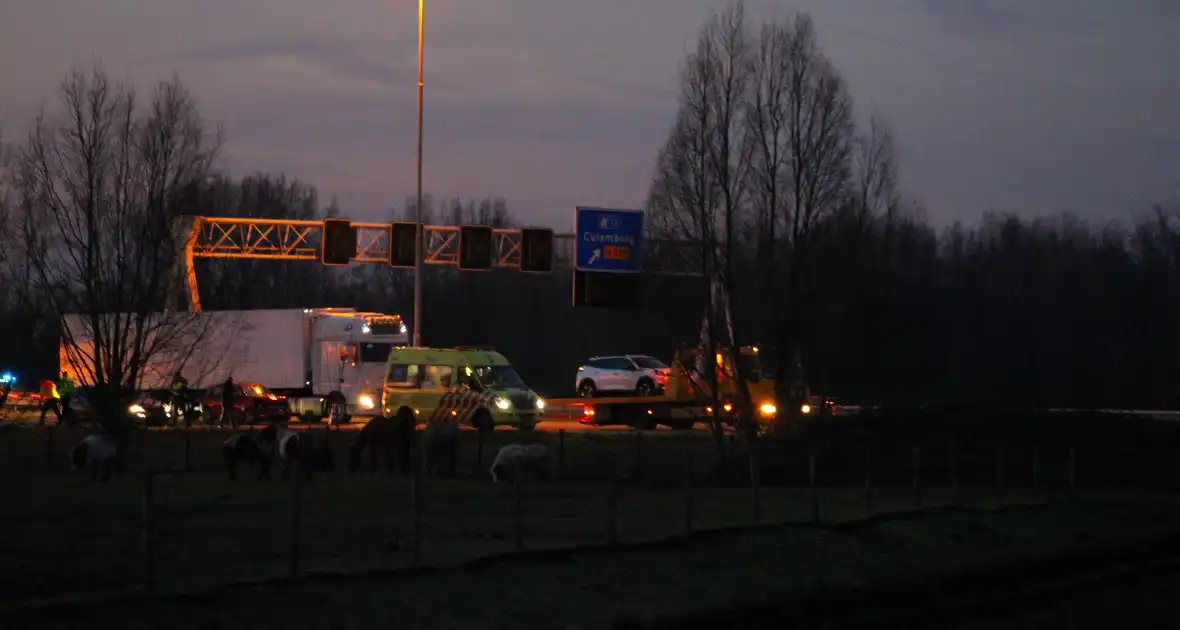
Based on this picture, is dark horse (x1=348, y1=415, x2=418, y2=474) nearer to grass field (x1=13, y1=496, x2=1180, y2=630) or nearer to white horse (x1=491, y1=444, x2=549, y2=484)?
white horse (x1=491, y1=444, x2=549, y2=484)

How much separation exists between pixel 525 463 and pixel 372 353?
27873mm

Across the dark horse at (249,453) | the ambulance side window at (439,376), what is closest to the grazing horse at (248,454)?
the dark horse at (249,453)

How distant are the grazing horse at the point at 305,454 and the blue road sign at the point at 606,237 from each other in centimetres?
1663

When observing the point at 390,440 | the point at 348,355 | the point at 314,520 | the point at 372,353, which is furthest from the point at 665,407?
the point at 314,520

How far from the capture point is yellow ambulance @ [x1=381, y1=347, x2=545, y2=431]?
46.1m

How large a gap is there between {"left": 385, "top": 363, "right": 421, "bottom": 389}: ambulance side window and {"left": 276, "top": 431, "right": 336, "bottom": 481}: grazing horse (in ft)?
54.7

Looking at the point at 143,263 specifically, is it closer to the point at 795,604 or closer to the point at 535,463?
the point at 535,463

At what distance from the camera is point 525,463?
94.6ft

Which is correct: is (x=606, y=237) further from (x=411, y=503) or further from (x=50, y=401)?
(x=411, y=503)

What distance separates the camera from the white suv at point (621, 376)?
5581 centimetres

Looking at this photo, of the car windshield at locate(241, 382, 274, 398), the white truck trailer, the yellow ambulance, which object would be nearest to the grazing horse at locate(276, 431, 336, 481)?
the yellow ambulance

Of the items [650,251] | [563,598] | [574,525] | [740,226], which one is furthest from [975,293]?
[563,598]

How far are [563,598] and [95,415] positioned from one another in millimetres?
19849

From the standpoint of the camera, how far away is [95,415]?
3147 centimetres
